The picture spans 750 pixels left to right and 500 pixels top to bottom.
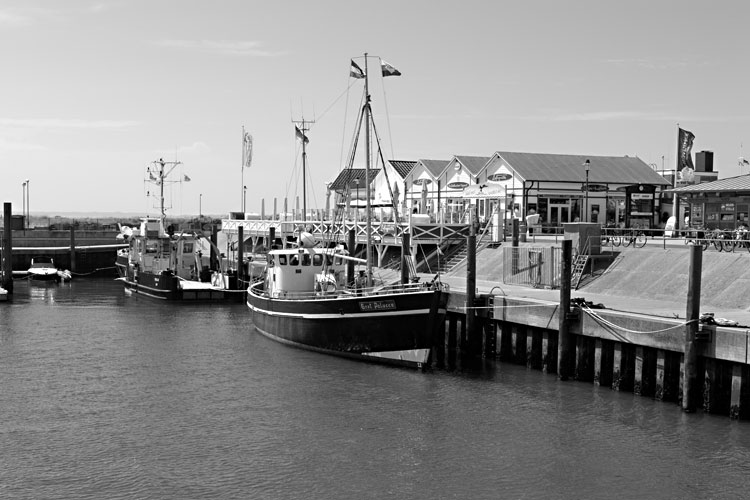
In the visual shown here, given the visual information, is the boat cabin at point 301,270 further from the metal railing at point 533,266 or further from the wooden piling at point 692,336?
the wooden piling at point 692,336

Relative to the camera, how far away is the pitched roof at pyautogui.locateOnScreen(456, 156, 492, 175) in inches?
2488

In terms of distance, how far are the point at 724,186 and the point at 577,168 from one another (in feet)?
65.6

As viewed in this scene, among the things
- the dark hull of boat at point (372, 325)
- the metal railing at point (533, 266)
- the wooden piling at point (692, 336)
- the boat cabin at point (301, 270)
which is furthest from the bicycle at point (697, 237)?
the boat cabin at point (301, 270)

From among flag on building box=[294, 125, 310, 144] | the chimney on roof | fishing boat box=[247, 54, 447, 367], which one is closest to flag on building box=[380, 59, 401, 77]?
fishing boat box=[247, 54, 447, 367]

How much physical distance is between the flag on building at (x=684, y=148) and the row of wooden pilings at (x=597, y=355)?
56.3ft

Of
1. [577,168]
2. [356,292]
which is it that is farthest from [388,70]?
[577,168]

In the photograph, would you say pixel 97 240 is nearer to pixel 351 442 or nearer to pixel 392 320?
pixel 392 320

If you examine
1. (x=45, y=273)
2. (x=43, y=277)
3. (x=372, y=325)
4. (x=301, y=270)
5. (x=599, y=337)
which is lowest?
(x=43, y=277)

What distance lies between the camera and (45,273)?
70.9 metres

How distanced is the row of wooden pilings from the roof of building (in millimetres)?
13952

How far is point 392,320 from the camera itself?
106ft

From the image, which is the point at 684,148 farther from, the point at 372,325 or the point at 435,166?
the point at 435,166

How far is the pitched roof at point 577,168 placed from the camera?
193ft

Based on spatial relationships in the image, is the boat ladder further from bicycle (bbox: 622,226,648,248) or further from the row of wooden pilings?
the row of wooden pilings
